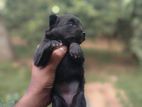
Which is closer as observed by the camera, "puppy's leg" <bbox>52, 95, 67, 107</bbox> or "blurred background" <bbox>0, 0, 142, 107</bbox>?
"puppy's leg" <bbox>52, 95, 67, 107</bbox>

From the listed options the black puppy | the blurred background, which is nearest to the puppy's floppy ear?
the black puppy

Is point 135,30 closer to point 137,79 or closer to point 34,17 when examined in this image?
point 137,79

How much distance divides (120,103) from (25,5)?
6507 mm

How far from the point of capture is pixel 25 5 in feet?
53.5

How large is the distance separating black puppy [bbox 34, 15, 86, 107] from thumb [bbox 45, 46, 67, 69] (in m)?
0.02

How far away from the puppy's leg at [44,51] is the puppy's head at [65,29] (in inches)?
1.4

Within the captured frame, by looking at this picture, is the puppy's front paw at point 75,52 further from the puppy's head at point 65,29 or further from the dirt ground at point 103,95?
the dirt ground at point 103,95

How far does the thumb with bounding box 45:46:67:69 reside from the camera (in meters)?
2.90

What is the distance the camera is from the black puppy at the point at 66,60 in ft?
9.43

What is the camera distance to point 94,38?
15.6m

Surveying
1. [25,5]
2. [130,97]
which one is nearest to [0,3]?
[25,5]

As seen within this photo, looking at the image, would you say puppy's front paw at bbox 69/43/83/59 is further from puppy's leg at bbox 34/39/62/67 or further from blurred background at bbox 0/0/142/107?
blurred background at bbox 0/0/142/107

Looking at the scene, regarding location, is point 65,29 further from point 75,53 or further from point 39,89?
point 39,89

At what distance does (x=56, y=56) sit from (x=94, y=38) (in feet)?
41.8
